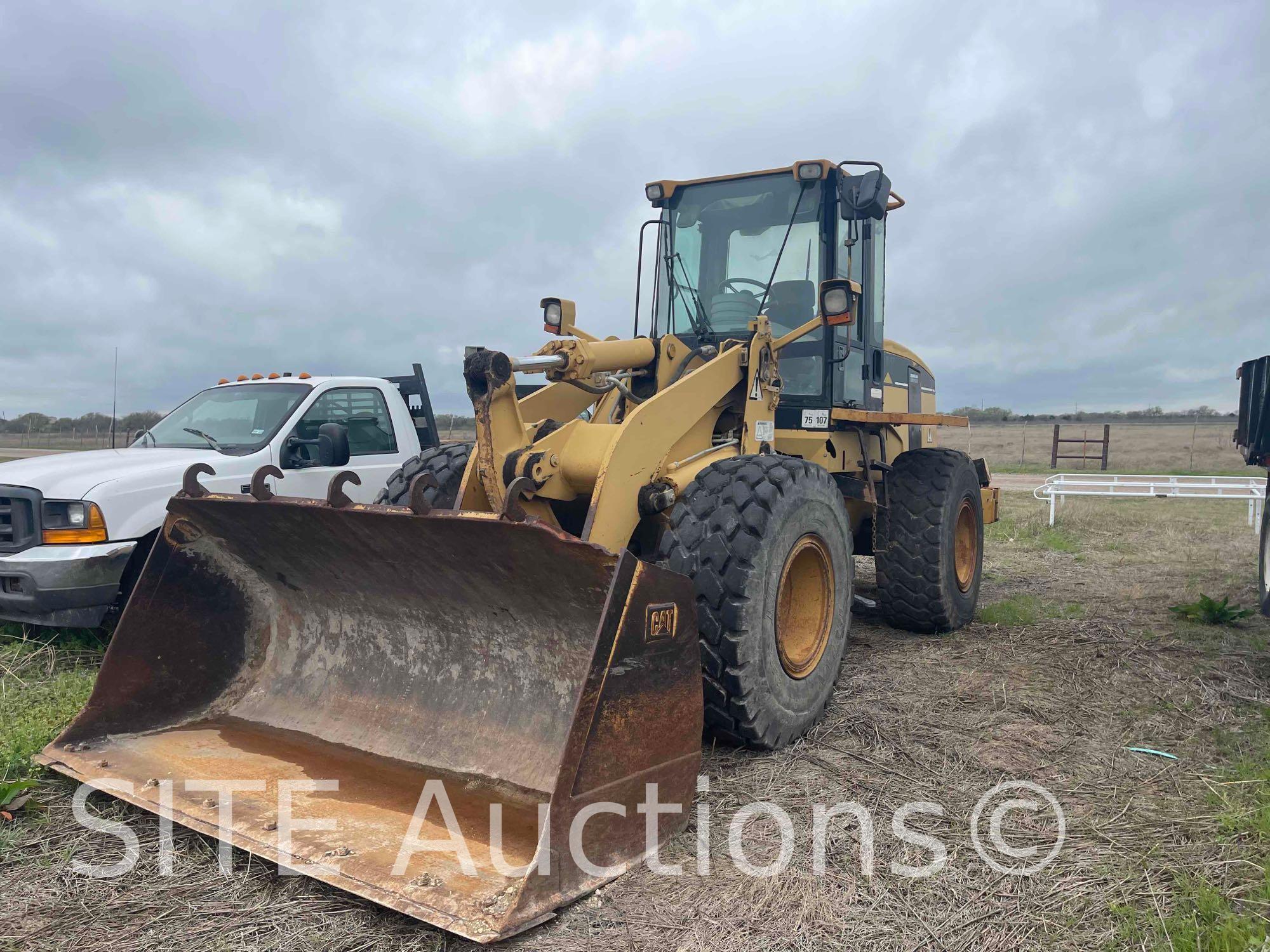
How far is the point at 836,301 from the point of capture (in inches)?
195

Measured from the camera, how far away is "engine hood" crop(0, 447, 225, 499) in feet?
17.9

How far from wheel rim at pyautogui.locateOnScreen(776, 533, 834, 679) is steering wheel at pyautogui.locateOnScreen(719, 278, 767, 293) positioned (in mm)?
1969

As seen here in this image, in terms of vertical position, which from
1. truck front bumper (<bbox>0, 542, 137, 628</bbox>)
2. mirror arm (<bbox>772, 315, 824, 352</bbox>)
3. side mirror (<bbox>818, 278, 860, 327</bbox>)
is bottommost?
truck front bumper (<bbox>0, 542, 137, 628</bbox>)

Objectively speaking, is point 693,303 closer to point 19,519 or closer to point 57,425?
point 19,519

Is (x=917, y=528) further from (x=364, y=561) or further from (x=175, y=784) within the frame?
(x=175, y=784)

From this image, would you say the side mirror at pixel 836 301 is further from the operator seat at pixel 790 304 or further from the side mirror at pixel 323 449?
the side mirror at pixel 323 449

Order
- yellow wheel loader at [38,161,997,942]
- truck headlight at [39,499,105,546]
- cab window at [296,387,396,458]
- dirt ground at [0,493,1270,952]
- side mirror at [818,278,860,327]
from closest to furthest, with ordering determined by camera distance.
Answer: dirt ground at [0,493,1270,952] < yellow wheel loader at [38,161,997,942] < side mirror at [818,278,860,327] < truck headlight at [39,499,105,546] < cab window at [296,387,396,458]

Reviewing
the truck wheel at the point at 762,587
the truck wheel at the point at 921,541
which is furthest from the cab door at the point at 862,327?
the truck wheel at the point at 762,587

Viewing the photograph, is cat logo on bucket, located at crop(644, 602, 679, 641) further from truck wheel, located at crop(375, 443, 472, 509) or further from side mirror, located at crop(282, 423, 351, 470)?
side mirror, located at crop(282, 423, 351, 470)

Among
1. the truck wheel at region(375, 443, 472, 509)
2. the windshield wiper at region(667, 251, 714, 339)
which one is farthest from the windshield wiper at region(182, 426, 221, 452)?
the windshield wiper at region(667, 251, 714, 339)

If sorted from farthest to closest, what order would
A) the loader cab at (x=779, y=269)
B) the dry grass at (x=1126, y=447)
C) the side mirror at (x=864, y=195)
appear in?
the dry grass at (x=1126, y=447) < the loader cab at (x=779, y=269) < the side mirror at (x=864, y=195)

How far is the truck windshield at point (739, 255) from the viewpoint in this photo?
5559mm

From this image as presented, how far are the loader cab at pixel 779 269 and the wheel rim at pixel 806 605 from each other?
4.31ft

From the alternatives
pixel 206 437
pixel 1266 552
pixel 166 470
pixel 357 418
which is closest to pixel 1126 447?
pixel 1266 552
